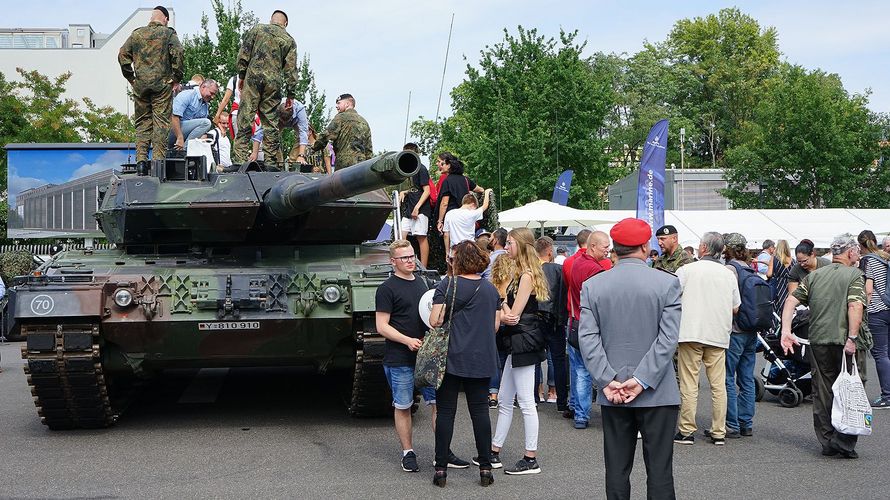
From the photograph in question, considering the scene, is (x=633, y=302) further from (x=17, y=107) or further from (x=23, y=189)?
Answer: (x=17, y=107)

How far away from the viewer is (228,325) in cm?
983

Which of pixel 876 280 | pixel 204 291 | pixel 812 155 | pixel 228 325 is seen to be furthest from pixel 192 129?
pixel 812 155

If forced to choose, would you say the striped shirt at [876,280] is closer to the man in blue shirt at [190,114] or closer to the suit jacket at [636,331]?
the suit jacket at [636,331]

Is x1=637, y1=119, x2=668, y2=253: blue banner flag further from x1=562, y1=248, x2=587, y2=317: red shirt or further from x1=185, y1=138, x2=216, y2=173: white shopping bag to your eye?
x1=562, y1=248, x2=587, y2=317: red shirt

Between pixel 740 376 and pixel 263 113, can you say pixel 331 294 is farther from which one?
pixel 740 376

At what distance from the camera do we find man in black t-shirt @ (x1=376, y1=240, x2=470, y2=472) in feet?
27.0

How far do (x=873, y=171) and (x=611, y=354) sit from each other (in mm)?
38072

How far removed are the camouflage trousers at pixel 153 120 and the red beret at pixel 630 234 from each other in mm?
→ 7835

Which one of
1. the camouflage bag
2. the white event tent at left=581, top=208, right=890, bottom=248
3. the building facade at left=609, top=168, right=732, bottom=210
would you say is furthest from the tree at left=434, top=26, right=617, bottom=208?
the camouflage bag

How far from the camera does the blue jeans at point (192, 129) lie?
13.1 meters

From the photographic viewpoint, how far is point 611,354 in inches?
230

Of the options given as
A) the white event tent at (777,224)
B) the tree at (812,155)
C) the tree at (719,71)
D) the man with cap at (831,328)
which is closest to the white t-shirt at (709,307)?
the man with cap at (831,328)

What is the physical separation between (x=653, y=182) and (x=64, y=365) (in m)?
12.2

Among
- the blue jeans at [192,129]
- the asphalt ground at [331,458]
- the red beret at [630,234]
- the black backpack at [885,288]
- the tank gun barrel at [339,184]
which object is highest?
the blue jeans at [192,129]
